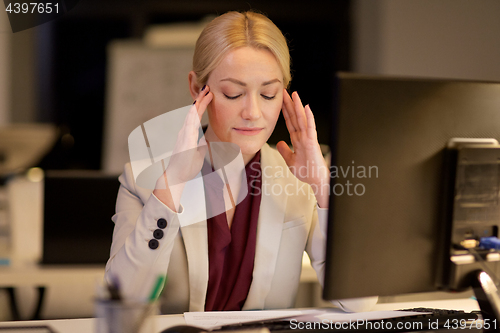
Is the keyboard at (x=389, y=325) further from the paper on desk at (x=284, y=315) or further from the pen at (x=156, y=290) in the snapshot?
the pen at (x=156, y=290)

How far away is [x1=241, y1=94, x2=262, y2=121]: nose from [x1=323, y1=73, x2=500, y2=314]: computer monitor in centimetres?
52

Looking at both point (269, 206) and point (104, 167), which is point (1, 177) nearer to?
point (269, 206)

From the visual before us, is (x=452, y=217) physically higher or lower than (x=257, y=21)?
lower

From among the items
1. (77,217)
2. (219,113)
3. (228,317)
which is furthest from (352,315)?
(77,217)

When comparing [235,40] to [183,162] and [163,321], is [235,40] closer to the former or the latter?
[183,162]

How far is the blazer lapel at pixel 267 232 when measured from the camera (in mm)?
1173

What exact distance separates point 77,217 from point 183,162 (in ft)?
2.78

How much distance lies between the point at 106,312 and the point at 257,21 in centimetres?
90

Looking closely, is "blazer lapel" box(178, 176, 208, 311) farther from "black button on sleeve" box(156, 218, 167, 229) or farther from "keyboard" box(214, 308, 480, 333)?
"keyboard" box(214, 308, 480, 333)

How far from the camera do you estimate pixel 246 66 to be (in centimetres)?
116

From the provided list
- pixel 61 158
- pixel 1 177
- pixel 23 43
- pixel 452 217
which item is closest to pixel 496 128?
pixel 452 217

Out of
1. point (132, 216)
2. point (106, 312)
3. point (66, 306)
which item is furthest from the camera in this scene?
Answer: point (66, 306)

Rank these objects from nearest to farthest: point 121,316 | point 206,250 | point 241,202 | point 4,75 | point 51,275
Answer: point 121,316
point 206,250
point 241,202
point 51,275
point 4,75

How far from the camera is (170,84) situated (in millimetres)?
3613
